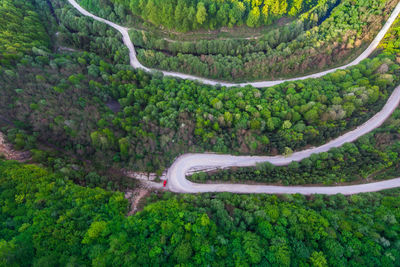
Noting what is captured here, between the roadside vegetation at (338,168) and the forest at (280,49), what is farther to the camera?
the forest at (280,49)

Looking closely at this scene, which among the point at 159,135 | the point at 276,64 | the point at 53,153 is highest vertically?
the point at 276,64

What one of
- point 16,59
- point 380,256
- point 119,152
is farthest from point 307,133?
point 16,59

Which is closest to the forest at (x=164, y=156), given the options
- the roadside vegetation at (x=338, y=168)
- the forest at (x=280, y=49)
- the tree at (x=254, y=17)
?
the roadside vegetation at (x=338, y=168)

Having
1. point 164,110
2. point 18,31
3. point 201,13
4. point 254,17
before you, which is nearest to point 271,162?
point 164,110

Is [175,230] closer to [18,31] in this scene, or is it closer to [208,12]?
[18,31]

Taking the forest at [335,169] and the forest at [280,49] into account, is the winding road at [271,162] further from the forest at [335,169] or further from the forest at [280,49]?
the forest at [280,49]

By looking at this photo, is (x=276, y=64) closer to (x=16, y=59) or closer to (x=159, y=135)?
(x=159, y=135)

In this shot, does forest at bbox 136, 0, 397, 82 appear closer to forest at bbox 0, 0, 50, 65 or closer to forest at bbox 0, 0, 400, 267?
forest at bbox 0, 0, 400, 267

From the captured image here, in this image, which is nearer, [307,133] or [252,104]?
[307,133]

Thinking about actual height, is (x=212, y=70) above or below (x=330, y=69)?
below
